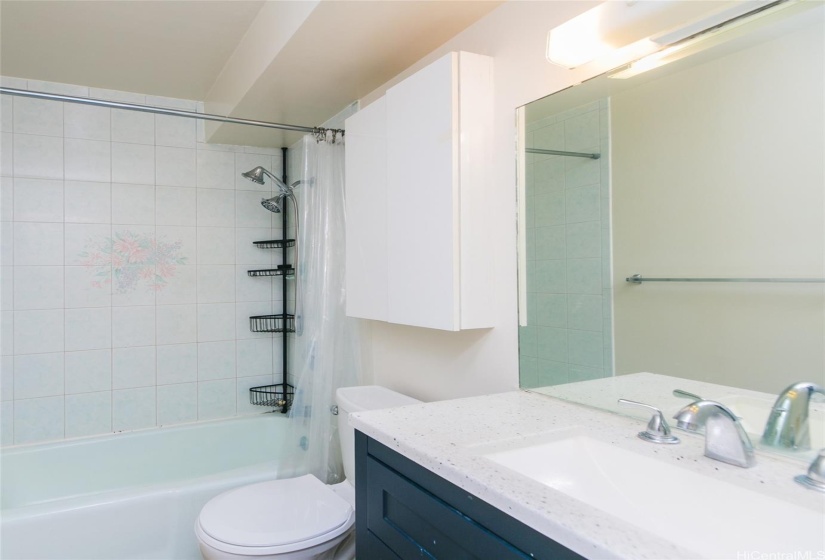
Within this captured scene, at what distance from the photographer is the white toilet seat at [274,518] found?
160 centimetres

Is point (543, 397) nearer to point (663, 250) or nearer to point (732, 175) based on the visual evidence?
point (663, 250)

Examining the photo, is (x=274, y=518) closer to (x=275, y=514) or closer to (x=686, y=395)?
(x=275, y=514)

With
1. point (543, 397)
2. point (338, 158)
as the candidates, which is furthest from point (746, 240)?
point (338, 158)

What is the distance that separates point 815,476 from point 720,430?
0.49ft

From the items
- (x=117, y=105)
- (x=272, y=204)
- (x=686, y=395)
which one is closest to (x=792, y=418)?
(x=686, y=395)

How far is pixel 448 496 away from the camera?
0.97m

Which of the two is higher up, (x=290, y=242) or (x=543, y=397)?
(x=290, y=242)

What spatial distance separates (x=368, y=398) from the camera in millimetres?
2104

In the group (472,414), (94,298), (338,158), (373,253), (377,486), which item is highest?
(338,158)

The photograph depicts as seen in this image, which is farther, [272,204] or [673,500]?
[272,204]

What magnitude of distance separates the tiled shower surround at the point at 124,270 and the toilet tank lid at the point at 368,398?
1.28 meters

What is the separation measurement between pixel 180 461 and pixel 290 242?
1352 mm

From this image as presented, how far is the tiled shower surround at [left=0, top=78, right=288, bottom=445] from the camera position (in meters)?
2.67

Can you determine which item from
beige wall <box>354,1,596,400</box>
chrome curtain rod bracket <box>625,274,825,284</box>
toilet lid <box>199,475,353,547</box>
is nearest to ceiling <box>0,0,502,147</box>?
beige wall <box>354,1,596,400</box>
